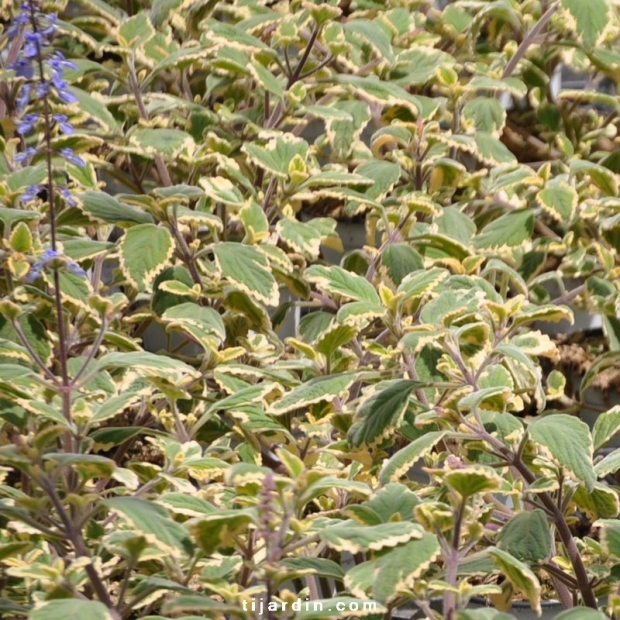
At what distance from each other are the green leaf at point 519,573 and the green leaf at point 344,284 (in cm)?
39

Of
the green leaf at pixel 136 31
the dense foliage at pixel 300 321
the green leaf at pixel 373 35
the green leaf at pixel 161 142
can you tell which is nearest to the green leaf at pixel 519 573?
the dense foliage at pixel 300 321

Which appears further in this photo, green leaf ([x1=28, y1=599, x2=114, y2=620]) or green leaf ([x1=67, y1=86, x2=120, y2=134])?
green leaf ([x1=67, y1=86, x2=120, y2=134])

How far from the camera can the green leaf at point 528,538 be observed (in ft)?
3.28

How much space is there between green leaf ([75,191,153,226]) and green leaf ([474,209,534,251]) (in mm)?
506

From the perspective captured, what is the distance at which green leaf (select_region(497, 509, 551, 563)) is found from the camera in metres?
1.00

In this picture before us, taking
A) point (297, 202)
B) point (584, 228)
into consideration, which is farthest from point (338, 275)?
point (584, 228)

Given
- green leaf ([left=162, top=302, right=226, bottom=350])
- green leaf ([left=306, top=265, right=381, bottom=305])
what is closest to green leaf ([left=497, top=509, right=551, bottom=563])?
green leaf ([left=306, top=265, right=381, bottom=305])

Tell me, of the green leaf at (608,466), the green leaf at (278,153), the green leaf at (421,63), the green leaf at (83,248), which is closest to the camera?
the green leaf at (608,466)

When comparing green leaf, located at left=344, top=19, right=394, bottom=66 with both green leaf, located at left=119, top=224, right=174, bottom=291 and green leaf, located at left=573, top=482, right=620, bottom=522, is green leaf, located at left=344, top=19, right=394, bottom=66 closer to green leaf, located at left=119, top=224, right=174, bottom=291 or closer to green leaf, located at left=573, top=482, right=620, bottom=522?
green leaf, located at left=119, top=224, right=174, bottom=291

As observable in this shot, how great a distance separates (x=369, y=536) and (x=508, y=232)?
2.65 feet

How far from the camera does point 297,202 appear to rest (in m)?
1.68

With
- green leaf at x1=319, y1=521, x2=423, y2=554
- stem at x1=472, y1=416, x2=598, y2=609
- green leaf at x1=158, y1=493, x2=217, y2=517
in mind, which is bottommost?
stem at x1=472, y1=416, x2=598, y2=609

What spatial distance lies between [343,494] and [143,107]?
0.72 meters

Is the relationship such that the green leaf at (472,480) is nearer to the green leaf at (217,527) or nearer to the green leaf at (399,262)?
the green leaf at (217,527)
